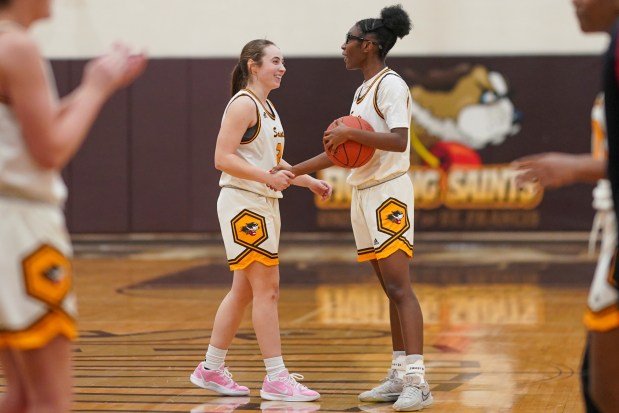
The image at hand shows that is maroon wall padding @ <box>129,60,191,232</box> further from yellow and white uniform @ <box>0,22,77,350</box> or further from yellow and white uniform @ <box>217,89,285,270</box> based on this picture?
yellow and white uniform @ <box>0,22,77,350</box>

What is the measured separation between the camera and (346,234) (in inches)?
540

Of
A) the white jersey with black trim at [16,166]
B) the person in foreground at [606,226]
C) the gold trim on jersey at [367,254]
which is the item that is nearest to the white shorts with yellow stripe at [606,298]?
the person in foreground at [606,226]

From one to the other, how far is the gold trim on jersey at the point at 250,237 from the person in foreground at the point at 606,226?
2413mm

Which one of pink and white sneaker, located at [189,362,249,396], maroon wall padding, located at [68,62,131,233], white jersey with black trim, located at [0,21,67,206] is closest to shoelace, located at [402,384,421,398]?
pink and white sneaker, located at [189,362,249,396]

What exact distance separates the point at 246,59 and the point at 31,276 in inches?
120

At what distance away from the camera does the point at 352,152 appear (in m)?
5.19

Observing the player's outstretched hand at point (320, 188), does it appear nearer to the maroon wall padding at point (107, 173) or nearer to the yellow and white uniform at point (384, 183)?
the yellow and white uniform at point (384, 183)

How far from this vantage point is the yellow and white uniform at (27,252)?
8.82ft

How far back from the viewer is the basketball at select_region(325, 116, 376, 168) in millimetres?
5184

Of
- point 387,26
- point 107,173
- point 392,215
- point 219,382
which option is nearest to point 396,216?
point 392,215

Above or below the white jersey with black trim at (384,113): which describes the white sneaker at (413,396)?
below

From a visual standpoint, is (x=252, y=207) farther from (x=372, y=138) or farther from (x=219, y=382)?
(x=219, y=382)

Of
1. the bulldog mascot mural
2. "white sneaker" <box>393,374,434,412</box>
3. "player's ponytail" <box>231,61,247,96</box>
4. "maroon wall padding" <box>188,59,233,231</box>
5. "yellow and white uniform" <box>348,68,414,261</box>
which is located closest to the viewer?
"white sneaker" <box>393,374,434,412</box>

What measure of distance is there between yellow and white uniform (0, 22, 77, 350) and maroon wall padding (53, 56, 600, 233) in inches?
429
